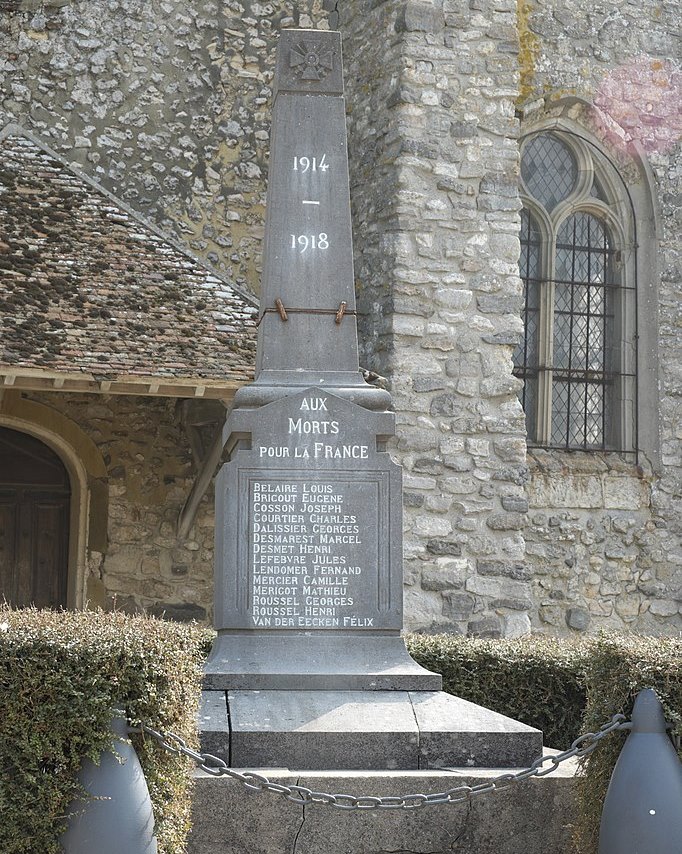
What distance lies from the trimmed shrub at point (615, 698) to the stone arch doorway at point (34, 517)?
773 cm

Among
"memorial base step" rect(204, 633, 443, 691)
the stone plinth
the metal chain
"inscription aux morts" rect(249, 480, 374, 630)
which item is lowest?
the stone plinth

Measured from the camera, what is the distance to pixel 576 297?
13.0m

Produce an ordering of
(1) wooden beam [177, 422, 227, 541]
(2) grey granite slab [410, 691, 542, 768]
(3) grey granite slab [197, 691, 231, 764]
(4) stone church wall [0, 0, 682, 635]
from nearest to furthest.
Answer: (3) grey granite slab [197, 691, 231, 764]
(2) grey granite slab [410, 691, 542, 768]
(4) stone church wall [0, 0, 682, 635]
(1) wooden beam [177, 422, 227, 541]

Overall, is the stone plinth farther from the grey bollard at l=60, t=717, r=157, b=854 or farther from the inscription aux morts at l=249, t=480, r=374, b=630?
the inscription aux morts at l=249, t=480, r=374, b=630

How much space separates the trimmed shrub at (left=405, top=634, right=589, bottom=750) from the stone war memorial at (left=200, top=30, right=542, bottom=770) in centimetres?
91

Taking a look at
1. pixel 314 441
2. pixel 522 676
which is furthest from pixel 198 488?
pixel 314 441

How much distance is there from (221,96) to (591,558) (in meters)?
5.38

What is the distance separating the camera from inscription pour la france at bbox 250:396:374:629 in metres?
6.49

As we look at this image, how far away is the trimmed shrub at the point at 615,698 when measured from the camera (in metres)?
4.89

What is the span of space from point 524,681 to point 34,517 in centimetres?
616

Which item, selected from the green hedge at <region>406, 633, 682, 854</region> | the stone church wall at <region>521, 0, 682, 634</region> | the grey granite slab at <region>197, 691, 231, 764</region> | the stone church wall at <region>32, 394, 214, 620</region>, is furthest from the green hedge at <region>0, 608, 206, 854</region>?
the stone church wall at <region>521, 0, 682, 634</region>

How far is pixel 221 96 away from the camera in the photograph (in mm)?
12789

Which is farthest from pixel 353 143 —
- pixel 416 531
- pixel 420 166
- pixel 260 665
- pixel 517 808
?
pixel 517 808

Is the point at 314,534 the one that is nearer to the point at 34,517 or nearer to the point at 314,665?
the point at 314,665
